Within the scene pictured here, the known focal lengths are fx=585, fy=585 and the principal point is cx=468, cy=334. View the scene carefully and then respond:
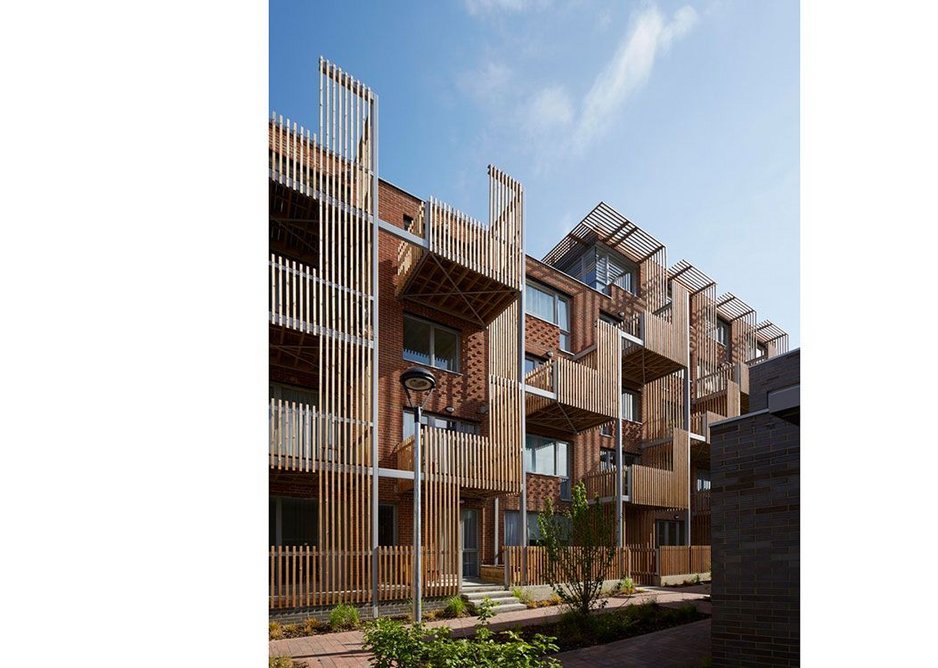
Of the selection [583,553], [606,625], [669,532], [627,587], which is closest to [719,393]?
[669,532]

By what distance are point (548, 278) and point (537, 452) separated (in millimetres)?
5531

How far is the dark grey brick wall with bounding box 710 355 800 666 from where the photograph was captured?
18.2 feet

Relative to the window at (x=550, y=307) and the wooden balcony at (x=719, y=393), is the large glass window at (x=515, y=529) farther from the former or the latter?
the wooden balcony at (x=719, y=393)

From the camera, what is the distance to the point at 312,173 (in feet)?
38.1

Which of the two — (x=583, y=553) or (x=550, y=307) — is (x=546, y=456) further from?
(x=583, y=553)

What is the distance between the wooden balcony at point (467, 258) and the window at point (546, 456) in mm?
4591

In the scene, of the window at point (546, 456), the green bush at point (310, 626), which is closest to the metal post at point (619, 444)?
the window at point (546, 456)

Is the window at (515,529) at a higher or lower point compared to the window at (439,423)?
lower

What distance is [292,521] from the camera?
41.5 ft

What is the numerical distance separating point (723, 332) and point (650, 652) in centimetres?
2365

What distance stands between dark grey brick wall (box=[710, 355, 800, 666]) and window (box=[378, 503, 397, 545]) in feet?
29.1

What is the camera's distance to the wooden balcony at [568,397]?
16.2m

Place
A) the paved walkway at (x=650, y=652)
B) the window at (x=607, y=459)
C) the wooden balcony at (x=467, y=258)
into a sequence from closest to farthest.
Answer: the paved walkway at (x=650, y=652) < the wooden balcony at (x=467, y=258) < the window at (x=607, y=459)
